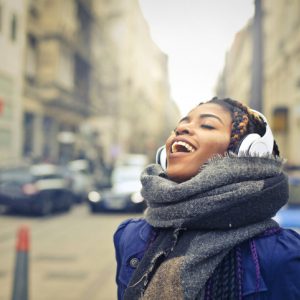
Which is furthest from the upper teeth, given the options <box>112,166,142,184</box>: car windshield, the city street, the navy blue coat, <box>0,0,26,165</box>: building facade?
<box>0,0,26,165</box>: building facade

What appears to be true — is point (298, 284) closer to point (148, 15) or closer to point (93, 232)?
point (148, 15)

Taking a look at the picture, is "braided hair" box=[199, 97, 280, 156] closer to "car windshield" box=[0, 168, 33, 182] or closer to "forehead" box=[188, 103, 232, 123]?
"forehead" box=[188, 103, 232, 123]

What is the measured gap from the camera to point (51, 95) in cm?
2756

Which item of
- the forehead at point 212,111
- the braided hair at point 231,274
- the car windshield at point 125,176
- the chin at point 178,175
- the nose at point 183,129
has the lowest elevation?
the braided hair at point 231,274

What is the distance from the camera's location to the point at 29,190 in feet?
45.1

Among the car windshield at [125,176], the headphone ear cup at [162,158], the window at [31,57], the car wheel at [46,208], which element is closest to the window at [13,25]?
the car wheel at [46,208]

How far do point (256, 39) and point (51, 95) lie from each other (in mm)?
23173

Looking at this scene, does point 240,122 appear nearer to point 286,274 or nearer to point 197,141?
point 197,141

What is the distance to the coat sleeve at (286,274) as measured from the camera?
1.36 m

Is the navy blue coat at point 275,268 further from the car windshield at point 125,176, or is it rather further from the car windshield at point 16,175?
the car windshield at point 125,176

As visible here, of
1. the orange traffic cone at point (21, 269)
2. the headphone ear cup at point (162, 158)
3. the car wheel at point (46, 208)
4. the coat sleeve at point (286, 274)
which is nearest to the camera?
the coat sleeve at point (286, 274)

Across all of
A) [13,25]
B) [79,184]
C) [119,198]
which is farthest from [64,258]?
[79,184]

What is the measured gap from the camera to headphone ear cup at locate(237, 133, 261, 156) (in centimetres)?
148

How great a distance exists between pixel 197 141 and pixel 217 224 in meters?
0.26
